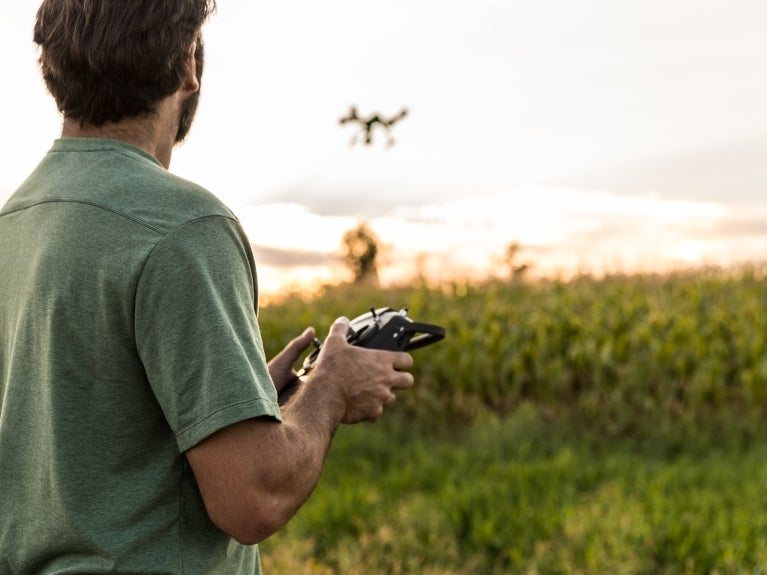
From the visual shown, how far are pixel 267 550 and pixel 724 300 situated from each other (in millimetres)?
6995

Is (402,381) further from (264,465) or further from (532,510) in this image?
(532,510)

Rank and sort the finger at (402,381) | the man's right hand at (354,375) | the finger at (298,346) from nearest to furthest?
the man's right hand at (354,375) < the finger at (402,381) < the finger at (298,346)

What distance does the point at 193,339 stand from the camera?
168 centimetres

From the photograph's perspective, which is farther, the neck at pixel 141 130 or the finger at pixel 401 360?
the finger at pixel 401 360

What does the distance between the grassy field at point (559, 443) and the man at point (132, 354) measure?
3.57 meters

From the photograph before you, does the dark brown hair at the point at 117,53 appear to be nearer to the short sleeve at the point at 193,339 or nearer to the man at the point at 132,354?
the man at the point at 132,354

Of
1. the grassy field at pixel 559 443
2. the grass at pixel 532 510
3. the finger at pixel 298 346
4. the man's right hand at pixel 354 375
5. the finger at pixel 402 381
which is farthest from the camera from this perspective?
the grassy field at pixel 559 443

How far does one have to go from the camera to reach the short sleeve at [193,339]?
5.47 feet

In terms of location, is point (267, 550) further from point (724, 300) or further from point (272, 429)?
point (724, 300)

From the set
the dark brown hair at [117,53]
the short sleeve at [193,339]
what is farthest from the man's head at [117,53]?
the short sleeve at [193,339]

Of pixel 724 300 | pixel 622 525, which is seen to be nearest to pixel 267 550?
pixel 622 525

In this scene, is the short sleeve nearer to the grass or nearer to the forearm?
the forearm

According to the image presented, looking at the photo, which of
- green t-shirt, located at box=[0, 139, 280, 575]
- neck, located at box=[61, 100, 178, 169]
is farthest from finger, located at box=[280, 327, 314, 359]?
neck, located at box=[61, 100, 178, 169]

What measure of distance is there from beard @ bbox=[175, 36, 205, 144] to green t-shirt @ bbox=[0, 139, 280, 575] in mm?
206
